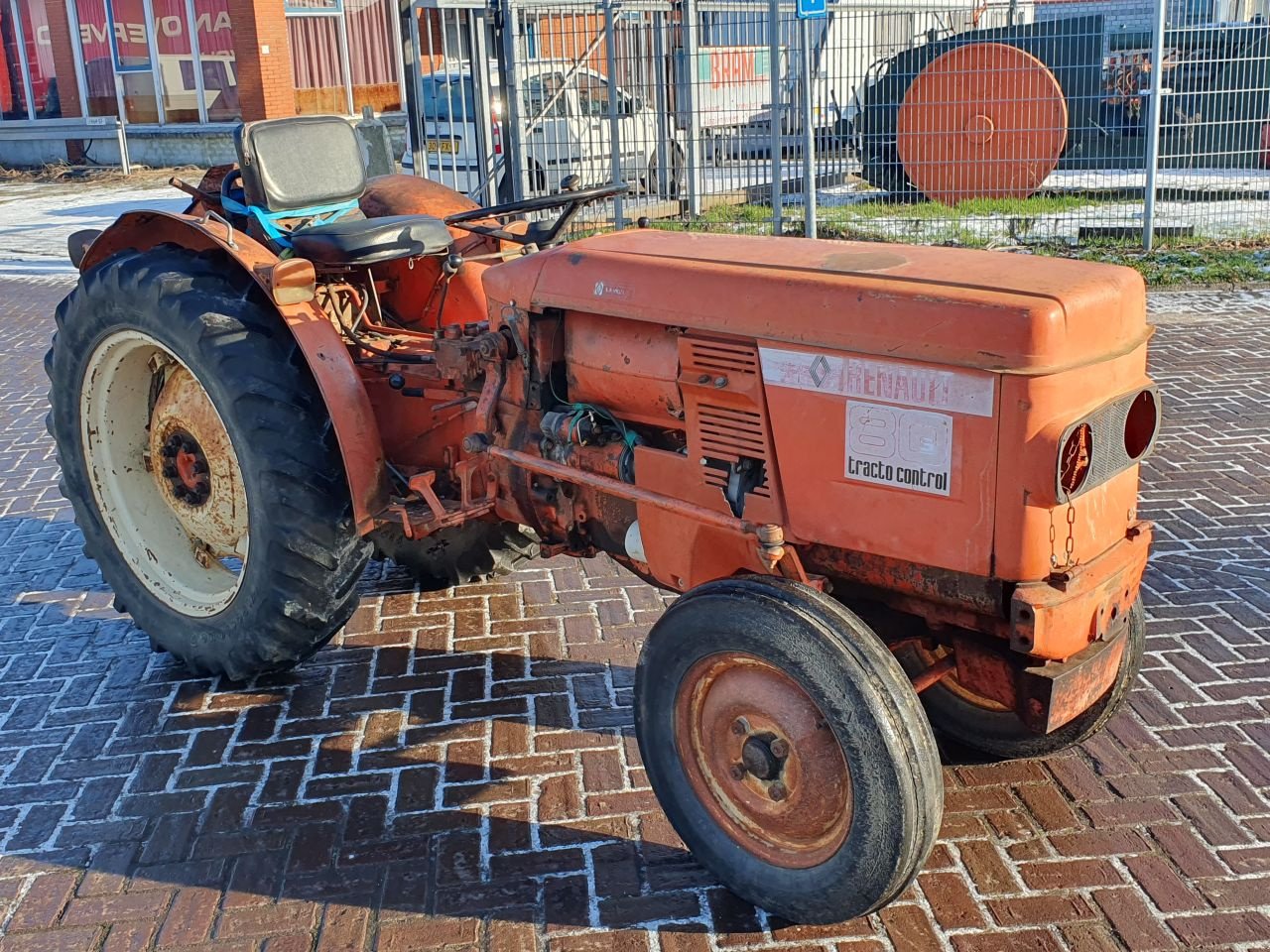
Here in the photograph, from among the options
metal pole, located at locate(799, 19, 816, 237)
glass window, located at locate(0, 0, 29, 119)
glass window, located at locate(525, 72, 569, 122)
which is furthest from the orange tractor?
glass window, located at locate(0, 0, 29, 119)

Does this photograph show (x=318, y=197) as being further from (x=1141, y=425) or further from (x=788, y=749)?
(x=1141, y=425)

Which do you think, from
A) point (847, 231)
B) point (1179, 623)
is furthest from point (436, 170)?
point (1179, 623)

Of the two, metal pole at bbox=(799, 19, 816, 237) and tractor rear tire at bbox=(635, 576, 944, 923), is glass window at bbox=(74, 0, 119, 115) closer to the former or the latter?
metal pole at bbox=(799, 19, 816, 237)

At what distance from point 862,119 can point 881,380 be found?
8717 millimetres

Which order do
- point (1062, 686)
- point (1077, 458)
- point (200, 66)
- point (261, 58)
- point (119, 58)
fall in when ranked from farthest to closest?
1. point (119, 58)
2. point (200, 66)
3. point (261, 58)
4. point (1062, 686)
5. point (1077, 458)

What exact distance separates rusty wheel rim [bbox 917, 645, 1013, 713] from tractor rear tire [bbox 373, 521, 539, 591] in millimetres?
1587

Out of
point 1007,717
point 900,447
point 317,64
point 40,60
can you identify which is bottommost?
point 1007,717

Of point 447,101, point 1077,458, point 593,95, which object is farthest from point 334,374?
point 593,95

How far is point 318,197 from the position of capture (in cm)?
446

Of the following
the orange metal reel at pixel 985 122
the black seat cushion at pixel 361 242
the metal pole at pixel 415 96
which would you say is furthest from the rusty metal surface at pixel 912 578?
the metal pole at pixel 415 96

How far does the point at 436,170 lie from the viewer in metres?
11.5

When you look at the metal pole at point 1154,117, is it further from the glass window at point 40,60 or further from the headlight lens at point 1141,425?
the glass window at point 40,60

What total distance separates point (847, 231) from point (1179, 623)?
6912 mm

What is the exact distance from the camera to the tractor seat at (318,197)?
3850 mm
